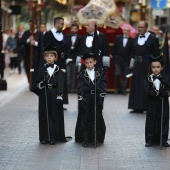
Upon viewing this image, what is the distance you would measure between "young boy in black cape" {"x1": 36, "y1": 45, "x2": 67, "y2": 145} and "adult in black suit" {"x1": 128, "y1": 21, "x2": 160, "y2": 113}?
431 centimetres

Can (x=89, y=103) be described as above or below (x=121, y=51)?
below

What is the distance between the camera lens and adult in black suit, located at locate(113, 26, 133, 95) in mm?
20047

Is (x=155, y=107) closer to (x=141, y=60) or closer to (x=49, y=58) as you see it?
(x=49, y=58)

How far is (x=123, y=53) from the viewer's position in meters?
20.1

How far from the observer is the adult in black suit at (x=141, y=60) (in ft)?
50.0

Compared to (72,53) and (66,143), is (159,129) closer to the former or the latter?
(66,143)

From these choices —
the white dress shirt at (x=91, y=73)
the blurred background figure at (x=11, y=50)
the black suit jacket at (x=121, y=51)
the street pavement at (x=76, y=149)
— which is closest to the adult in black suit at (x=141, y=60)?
the street pavement at (x=76, y=149)

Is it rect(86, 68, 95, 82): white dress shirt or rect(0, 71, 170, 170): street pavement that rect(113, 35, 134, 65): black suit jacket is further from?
rect(86, 68, 95, 82): white dress shirt

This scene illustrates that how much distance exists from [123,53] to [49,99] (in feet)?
30.0

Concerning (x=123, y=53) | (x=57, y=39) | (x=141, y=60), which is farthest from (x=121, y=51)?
(x=57, y=39)

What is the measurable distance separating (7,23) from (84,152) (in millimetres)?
47290

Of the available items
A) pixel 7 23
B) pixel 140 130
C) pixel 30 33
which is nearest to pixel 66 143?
pixel 140 130

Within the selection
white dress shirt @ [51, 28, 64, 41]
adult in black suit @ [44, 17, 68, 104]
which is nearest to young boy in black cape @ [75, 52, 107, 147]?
adult in black suit @ [44, 17, 68, 104]

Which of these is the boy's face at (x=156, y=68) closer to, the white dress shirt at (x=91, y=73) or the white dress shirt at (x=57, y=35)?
the white dress shirt at (x=91, y=73)
